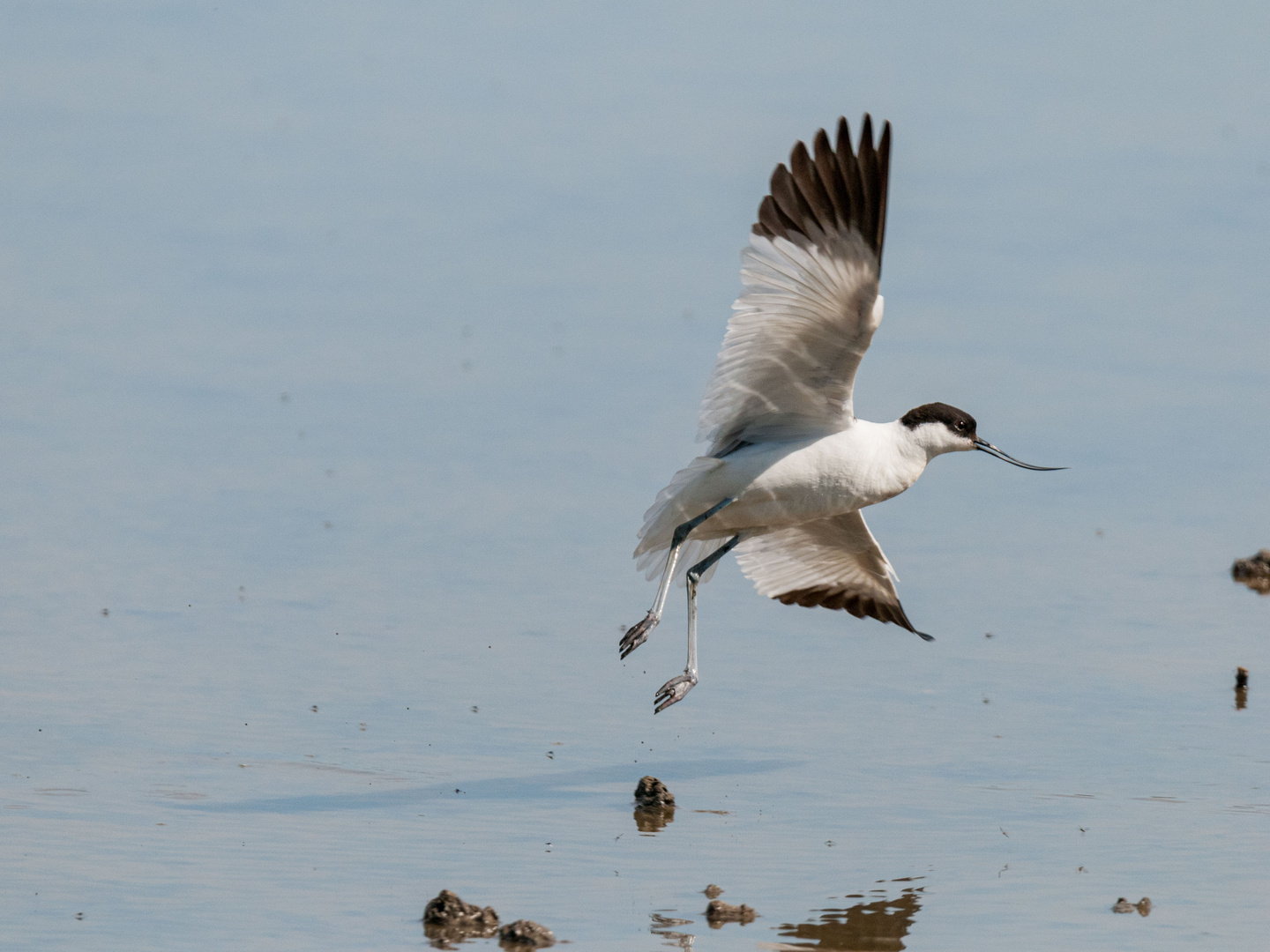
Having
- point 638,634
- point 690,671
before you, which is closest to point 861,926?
point 690,671

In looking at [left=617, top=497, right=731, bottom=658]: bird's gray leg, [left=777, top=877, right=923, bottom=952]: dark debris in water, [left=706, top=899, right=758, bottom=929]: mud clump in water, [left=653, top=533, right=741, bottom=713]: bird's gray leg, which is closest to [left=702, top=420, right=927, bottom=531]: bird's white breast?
[left=617, top=497, right=731, bottom=658]: bird's gray leg

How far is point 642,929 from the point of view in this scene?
6664mm

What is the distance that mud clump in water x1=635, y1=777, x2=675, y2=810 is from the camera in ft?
25.9

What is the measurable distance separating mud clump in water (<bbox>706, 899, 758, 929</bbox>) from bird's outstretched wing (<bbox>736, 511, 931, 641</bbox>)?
3.32 metres

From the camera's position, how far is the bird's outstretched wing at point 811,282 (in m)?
7.75

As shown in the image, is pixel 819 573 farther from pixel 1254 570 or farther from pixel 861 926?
pixel 861 926

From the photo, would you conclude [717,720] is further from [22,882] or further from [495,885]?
[22,882]

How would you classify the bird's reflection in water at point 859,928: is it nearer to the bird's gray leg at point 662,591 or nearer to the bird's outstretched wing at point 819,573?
the bird's gray leg at point 662,591

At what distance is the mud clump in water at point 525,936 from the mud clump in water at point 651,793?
59.9 inches

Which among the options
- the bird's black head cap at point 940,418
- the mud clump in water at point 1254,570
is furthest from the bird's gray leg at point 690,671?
the mud clump in water at point 1254,570

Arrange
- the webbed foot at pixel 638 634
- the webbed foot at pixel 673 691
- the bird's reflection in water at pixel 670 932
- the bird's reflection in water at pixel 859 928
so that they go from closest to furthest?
the bird's reflection in water at pixel 670 932 < the bird's reflection in water at pixel 859 928 < the webbed foot at pixel 673 691 < the webbed foot at pixel 638 634

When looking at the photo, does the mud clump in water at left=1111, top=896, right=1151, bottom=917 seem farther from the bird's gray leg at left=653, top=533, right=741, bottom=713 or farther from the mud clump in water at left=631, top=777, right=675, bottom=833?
the bird's gray leg at left=653, top=533, right=741, bottom=713

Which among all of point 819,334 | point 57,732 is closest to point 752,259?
point 819,334

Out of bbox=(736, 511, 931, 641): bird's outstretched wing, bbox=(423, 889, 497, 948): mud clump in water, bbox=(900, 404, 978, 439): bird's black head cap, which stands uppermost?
bbox=(900, 404, 978, 439): bird's black head cap
